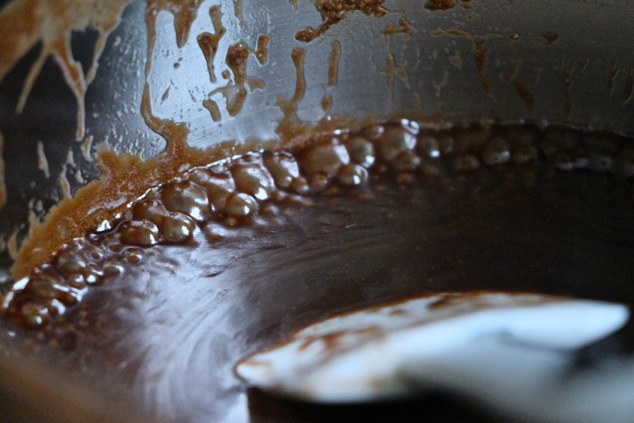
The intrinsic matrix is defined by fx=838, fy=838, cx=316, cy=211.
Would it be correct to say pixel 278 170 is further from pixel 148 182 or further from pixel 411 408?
pixel 411 408

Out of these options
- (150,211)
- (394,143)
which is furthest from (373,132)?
(150,211)

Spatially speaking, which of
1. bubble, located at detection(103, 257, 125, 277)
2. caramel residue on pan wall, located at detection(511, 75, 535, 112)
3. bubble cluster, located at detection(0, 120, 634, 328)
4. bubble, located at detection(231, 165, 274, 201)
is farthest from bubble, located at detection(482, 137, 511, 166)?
bubble, located at detection(103, 257, 125, 277)

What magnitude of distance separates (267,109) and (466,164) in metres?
0.31

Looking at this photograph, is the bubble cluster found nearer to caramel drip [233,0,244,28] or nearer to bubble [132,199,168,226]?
bubble [132,199,168,226]

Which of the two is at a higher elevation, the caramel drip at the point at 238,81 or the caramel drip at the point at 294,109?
the caramel drip at the point at 238,81

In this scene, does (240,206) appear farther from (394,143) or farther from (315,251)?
(394,143)

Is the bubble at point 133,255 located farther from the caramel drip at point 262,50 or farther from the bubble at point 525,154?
the bubble at point 525,154

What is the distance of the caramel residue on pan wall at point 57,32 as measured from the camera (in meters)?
0.98

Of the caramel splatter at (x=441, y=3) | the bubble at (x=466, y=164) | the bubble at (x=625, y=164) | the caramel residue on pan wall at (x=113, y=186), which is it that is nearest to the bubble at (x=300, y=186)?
the caramel residue on pan wall at (x=113, y=186)

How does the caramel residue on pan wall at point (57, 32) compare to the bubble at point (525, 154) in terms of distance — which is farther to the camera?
the bubble at point (525, 154)

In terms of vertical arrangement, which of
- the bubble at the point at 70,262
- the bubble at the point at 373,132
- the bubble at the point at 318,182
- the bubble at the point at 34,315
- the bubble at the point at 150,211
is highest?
the bubble at the point at 373,132

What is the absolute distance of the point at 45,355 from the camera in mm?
959

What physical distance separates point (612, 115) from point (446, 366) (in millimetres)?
626

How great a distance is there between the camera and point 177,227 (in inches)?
43.9
